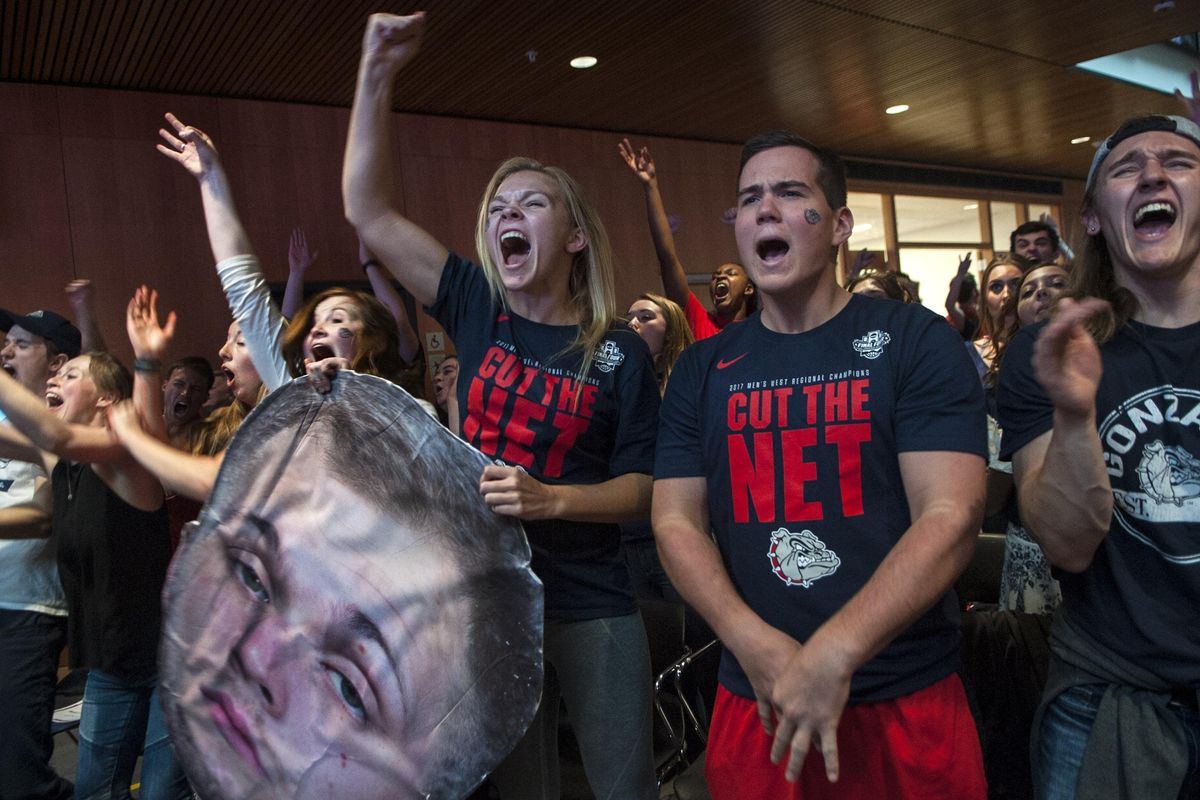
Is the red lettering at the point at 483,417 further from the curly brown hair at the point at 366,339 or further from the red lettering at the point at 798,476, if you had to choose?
the red lettering at the point at 798,476

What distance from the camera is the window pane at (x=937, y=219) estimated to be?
31.8 ft

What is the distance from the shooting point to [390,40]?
157 centimetres

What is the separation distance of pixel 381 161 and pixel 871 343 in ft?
3.01

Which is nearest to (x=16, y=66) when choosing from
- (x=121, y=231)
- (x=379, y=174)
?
(x=121, y=231)

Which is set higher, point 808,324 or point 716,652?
point 808,324

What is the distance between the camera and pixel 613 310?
173 centimetres

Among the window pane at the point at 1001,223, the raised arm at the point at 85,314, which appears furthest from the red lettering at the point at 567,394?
the window pane at the point at 1001,223

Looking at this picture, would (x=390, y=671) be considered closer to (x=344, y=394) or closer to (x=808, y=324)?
(x=344, y=394)

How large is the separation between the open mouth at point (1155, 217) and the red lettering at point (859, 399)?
18.9 inches

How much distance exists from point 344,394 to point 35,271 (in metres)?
4.57

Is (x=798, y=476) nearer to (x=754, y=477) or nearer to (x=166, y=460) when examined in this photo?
(x=754, y=477)

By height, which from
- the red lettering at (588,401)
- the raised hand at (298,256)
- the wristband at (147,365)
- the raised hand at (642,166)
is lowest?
the red lettering at (588,401)

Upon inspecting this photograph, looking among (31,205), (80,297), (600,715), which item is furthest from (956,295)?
(31,205)

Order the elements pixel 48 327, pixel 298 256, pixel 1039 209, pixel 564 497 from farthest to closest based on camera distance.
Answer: pixel 1039 209 → pixel 298 256 → pixel 48 327 → pixel 564 497
